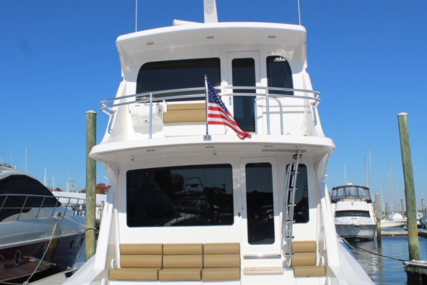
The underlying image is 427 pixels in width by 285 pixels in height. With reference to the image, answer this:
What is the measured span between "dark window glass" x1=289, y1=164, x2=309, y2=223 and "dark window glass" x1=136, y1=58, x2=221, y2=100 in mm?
2204

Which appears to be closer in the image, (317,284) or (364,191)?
(317,284)

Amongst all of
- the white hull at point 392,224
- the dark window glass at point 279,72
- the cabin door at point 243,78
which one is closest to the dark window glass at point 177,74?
the cabin door at point 243,78

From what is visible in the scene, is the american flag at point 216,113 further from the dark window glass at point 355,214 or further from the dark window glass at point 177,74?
the dark window glass at point 355,214

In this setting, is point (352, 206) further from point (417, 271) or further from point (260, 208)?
point (260, 208)

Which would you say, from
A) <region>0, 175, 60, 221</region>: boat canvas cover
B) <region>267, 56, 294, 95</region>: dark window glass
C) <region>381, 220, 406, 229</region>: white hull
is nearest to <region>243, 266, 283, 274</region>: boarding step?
<region>267, 56, 294, 95</region>: dark window glass

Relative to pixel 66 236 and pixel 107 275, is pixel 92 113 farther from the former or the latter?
pixel 107 275

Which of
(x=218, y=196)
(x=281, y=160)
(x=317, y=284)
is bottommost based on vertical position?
(x=317, y=284)

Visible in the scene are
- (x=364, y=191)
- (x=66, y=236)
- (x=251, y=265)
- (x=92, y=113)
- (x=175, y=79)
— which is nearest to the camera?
(x=251, y=265)

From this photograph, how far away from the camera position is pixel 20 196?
11102 mm

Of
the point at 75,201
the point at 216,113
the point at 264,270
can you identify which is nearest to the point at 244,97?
the point at 216,113

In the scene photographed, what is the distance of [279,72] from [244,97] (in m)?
0.81

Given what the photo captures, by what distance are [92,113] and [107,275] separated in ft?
15.5

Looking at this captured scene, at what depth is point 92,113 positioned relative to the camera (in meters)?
10.1

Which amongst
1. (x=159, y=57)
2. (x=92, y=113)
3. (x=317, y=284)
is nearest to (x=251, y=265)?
(x=317, y=284)
